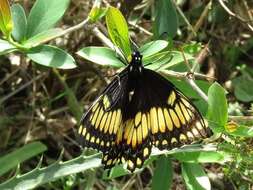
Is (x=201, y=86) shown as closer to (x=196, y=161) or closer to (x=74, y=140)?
(x=196, y=161)

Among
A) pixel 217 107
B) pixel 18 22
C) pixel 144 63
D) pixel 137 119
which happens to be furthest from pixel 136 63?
pixel 18 22

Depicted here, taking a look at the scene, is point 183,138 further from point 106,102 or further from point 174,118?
point 106,102

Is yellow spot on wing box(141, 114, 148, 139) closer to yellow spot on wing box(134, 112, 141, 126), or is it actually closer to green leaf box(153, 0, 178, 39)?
yellow spot on wing box(134, 112, 141, 126)

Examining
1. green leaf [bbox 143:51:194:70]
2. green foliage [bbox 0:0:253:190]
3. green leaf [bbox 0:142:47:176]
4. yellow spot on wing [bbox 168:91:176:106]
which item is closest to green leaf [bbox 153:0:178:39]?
green foliage [bbox 0:0:253:190]

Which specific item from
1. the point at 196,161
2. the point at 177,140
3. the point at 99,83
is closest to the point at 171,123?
the point at 177,140

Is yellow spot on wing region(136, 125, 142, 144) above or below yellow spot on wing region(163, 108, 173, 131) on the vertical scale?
below
